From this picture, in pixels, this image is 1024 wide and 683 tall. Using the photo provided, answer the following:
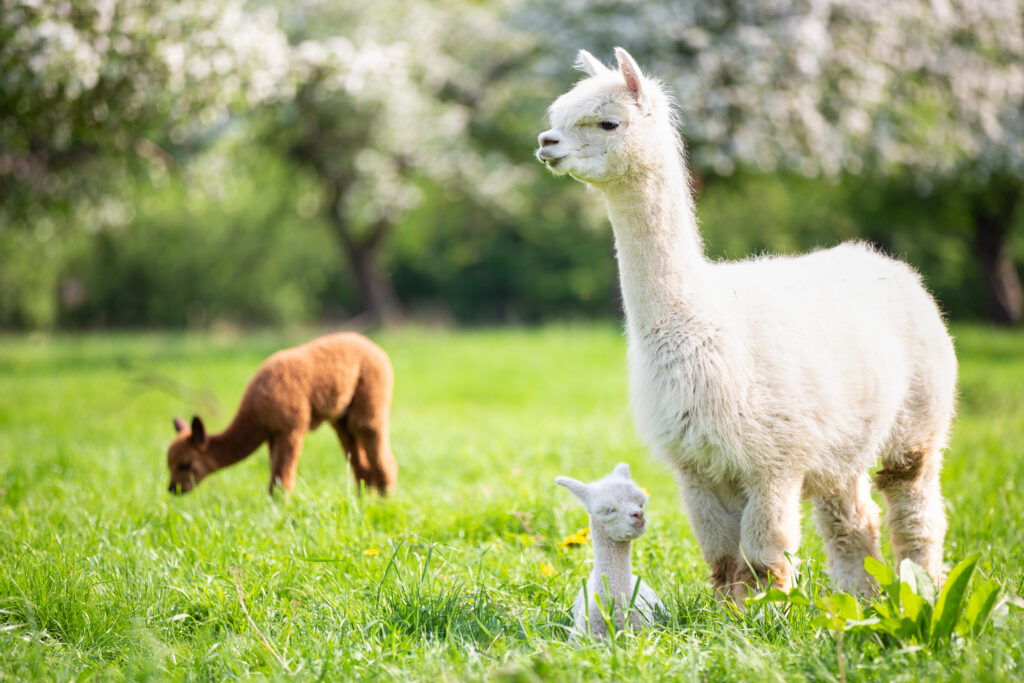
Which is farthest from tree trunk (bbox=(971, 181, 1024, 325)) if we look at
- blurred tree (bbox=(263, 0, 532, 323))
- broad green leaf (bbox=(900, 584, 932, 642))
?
broad green leaf (bbox=(900, 584, 932, 642))

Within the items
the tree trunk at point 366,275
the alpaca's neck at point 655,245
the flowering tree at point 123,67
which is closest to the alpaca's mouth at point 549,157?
the alpaca's neck at point 655,245

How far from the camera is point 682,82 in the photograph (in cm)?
1332

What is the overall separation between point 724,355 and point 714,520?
2.00 ft

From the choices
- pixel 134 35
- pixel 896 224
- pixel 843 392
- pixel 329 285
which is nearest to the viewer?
pixel 843 392

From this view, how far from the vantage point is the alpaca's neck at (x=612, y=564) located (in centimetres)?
302

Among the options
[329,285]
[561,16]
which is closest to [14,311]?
[329,285]

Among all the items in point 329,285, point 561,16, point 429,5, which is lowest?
point 329,285

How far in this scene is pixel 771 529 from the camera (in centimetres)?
303

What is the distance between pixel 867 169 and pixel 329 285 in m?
23.3

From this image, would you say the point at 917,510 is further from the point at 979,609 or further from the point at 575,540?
the point at 575,540

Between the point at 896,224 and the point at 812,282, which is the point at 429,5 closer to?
the point at 896,224

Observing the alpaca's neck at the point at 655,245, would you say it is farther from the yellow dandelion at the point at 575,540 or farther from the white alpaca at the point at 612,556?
the yellow dandelion at the point at 575,540

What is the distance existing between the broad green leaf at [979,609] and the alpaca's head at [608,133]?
172 cm

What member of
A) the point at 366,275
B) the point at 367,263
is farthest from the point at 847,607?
the point at 367,263
